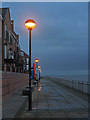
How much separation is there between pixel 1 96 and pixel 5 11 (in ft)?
62.9

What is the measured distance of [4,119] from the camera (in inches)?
258

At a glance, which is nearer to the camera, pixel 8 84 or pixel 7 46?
pixel 8 84

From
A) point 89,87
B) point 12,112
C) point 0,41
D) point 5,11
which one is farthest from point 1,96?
point 5,11

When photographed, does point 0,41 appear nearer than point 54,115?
No

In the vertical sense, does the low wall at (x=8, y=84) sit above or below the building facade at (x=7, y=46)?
below

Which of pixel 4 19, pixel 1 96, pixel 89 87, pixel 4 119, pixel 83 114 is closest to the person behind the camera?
pixel 4 119

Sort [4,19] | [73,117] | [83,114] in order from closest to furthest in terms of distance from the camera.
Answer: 1. [73,117]
2. [83,114]
3. [4,19]

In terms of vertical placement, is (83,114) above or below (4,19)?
below

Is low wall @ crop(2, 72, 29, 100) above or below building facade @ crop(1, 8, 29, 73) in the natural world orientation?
below

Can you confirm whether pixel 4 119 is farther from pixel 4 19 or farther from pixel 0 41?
pixel 4 19

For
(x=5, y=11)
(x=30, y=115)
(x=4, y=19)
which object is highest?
(x=5, y=11)

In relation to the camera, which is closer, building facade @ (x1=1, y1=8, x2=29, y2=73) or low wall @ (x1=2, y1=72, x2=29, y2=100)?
low wall @ (x1=2, y1=72, x2=29, y2=100)

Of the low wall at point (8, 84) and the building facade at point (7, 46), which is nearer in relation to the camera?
the low wall at point (8, 84)

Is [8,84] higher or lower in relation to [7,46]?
lower
